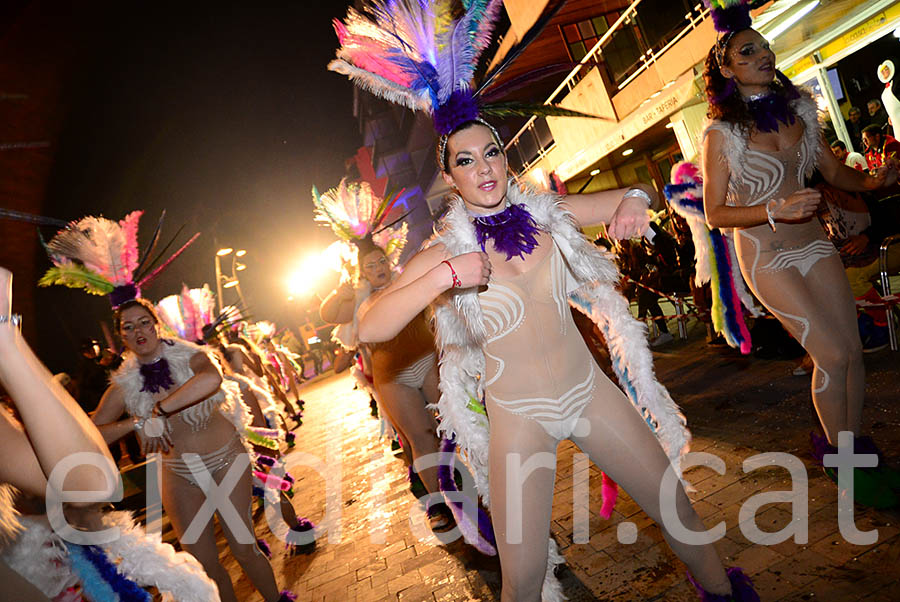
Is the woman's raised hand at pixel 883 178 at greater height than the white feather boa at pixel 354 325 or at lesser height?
lesser

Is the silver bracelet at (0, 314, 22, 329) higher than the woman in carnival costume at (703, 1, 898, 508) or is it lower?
higher

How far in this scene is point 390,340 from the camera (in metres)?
3.98

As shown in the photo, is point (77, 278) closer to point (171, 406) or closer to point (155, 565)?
point (171, 406)

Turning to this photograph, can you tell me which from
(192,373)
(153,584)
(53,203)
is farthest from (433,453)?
(53,203)

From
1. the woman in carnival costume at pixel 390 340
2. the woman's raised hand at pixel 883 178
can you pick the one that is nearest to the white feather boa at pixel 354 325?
the woman in carnival costume at pixel 390 340

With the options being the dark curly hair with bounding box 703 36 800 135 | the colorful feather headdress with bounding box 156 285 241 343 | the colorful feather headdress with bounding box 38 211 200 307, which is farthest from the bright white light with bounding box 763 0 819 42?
the colorful feather headdress with bounding box 38 211 200 307

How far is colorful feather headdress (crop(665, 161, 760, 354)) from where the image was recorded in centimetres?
367

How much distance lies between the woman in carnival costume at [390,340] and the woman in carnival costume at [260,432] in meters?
1.06

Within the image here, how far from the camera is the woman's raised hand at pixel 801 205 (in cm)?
244

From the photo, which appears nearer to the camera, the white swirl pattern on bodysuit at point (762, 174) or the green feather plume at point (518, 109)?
the green feather plume at point (518, 109)

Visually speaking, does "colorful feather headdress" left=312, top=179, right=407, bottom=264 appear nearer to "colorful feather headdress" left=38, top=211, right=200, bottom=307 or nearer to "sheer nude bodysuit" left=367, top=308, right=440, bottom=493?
"sheer nude bodysuit" left=367, top=308, right=440, bottom=493

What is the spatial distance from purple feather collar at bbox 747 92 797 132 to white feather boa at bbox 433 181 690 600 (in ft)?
4.33

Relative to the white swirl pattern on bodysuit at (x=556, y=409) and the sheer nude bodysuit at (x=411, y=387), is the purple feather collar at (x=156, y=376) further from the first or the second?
the white swirl pattern on bodysuit at (x=556, y=409)

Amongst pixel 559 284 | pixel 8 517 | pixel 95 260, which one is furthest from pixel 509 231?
pixel 95 260
